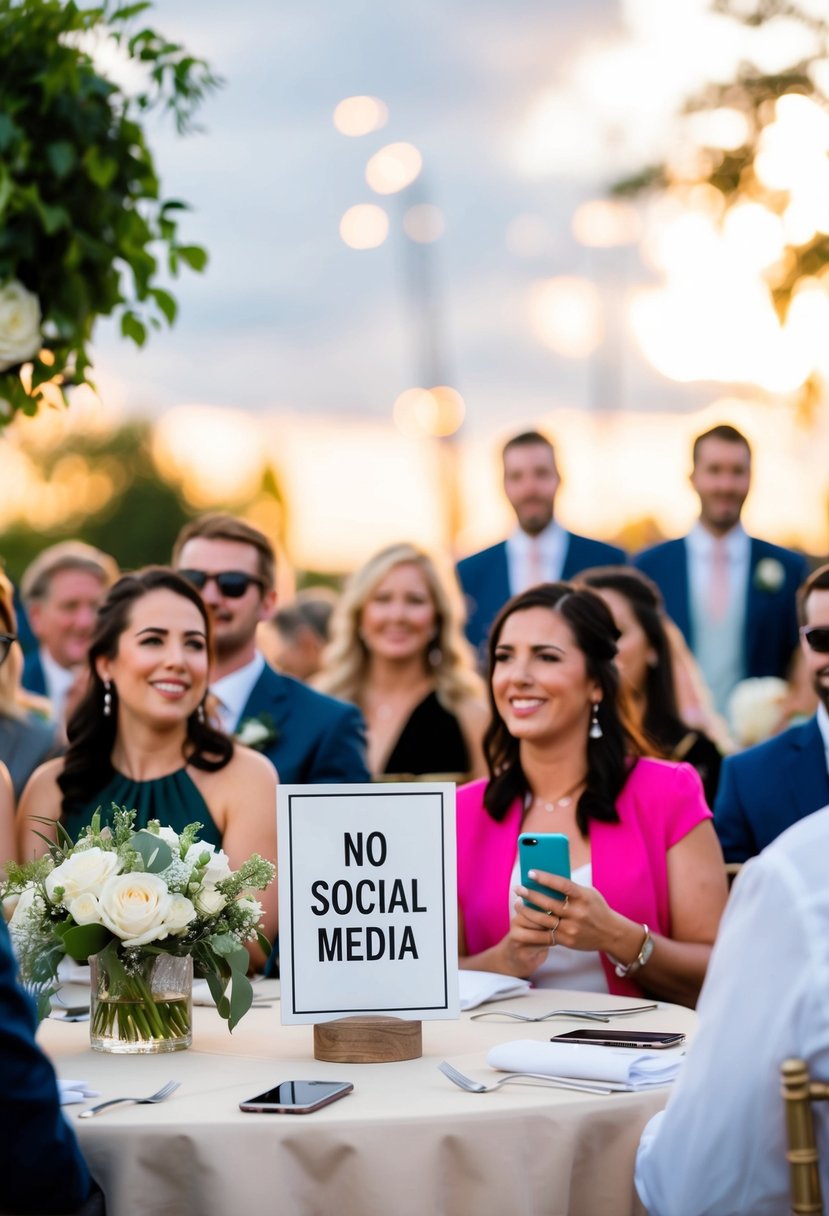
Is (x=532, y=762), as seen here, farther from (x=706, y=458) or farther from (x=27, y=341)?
(x=706, y=458)

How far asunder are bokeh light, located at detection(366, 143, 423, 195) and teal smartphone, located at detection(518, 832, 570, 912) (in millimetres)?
12485

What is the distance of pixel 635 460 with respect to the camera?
28578 millimetres

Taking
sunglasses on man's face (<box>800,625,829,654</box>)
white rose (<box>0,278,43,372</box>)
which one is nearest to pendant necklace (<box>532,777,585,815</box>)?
sunglasses on man's face (<box>800,625,829,654</box>)

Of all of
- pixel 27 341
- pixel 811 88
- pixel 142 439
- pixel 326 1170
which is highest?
pixel 142 439

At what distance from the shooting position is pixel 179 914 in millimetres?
2980

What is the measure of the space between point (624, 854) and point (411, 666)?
2.78m

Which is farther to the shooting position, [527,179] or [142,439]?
[142,439]

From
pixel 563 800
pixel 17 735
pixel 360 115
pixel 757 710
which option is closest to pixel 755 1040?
pixel 563 800

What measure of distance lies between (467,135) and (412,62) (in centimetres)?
387

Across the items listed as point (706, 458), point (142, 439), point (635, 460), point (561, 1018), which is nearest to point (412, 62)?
point (706, 458)

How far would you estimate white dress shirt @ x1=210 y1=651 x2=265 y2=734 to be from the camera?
5812 mm

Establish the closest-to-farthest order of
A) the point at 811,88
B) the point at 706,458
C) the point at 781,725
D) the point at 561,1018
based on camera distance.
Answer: the point at 561,1018, the point at 781,725, the point at 706,458, the point at 811,88

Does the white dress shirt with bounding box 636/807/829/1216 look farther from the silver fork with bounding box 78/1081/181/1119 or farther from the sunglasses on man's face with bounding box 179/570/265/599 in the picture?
the sunglasses on man's face with bounding box 179/570/265/599

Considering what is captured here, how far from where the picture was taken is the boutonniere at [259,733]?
18.0 feet
